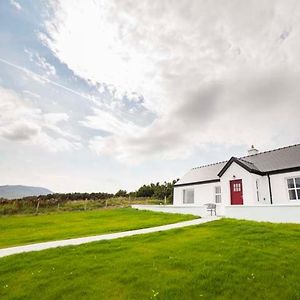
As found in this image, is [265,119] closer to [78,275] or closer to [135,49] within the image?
[135,49]

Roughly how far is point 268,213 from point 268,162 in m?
7.08

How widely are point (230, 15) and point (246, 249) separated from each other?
12355 millimetres

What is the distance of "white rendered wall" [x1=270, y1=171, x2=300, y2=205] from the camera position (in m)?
19.8

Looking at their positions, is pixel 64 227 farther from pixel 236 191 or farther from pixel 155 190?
pixel 155 190

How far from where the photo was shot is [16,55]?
16.8m

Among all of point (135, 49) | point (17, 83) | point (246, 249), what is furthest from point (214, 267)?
point (17, 83)

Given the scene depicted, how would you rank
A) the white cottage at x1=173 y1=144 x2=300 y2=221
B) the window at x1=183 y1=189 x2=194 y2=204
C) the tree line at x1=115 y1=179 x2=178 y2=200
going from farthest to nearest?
the tree line at x1=115 y1=179 x2=178 y2=200
the window at x1=183 y1=189 x2=194 y2=204
the white cottage at x1=173 y1=144 x2=300 y2=221

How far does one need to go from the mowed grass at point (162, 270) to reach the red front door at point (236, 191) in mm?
9692

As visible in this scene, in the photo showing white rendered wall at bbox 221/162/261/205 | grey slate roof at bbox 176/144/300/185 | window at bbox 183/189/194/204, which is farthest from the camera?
window at bbox 183/189/194/204

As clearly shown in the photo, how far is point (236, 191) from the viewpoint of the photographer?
22.0m

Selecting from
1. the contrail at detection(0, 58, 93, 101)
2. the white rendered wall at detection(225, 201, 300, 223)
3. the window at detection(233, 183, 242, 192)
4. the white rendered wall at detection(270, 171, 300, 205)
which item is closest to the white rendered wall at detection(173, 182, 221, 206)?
the window at detection(233, 183, 242, 192)

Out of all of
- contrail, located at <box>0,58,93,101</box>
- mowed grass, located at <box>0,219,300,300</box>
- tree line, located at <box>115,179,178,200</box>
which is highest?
contrail, located at <box>0,58,93,101</box>

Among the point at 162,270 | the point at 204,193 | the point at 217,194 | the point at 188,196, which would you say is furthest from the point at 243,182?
the point at 162,270

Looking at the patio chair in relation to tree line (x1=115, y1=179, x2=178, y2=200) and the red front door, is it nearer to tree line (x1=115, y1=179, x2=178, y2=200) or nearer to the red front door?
the red front door
